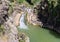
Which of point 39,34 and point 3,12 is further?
point 39,34

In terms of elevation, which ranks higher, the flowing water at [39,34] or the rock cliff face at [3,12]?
the rock cliff face at [3,12]

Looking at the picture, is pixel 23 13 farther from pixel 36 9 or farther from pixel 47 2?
pixel 47 2

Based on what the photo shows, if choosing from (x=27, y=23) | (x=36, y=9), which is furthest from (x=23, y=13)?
(x=27, y=23)

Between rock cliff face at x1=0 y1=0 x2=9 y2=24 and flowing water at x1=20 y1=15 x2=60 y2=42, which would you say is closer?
rock cliff face at x1=0 y1=0 x2=9 y2=24

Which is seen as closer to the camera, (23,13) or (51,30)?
(51,30)

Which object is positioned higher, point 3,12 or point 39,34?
point 3,12

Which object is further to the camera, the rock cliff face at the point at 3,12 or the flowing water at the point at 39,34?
the flowing water at the point at 39,34

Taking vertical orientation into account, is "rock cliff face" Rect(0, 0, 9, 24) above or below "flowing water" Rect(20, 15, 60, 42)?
above

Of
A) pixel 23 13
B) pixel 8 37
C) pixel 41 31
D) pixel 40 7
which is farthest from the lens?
pixel 23 13
